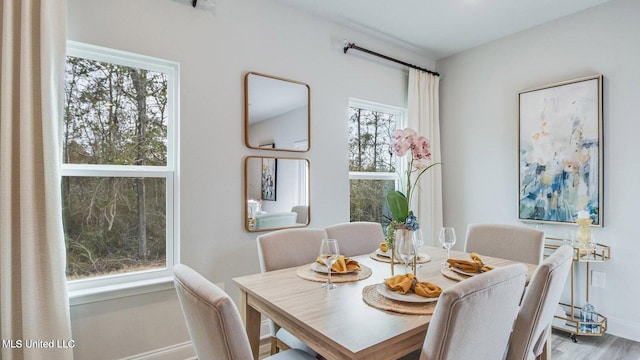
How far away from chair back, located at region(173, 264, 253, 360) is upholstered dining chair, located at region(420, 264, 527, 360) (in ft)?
1.79

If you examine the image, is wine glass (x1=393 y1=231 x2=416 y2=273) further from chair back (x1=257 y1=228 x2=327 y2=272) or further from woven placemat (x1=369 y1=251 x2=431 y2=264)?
chair back (x1=257 y1=228 x2=327 y2=272)

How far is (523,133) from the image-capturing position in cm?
313

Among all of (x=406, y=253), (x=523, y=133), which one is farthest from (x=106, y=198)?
(x=523, y=133)

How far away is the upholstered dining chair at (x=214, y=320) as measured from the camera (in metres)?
0.91

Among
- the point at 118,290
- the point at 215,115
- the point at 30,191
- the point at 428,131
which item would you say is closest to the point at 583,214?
the point at 428,131

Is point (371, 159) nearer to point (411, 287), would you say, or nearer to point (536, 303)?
point (411, 287)

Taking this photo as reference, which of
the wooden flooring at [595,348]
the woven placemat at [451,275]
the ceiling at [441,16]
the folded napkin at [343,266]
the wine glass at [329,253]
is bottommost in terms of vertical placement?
the wooden flooring at [595,348]

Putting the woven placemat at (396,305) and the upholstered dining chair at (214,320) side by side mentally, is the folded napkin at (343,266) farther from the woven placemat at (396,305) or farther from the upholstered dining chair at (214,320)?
the upholstered dining chair at (214,320)

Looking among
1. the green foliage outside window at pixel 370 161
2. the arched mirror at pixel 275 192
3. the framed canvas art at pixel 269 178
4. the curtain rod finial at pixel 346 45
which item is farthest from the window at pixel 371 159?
the framed canvas art at pixel 269 178

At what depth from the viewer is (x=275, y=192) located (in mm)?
2584

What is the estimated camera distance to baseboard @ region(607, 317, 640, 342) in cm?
252

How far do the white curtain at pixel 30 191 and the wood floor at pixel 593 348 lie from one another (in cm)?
133

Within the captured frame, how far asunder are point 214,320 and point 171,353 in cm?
157

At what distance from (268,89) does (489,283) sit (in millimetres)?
2084
